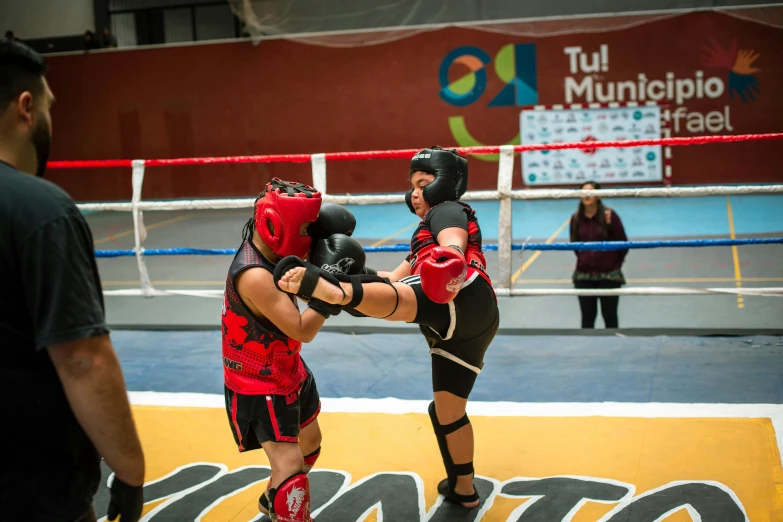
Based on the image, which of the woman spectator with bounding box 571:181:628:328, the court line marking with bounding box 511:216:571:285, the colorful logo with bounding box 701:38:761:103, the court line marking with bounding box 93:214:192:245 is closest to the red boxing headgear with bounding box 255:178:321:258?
the woman spectator with bounding box 571:181:628:328

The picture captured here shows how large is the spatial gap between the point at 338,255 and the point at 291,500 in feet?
2.45

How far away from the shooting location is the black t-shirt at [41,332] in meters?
1.32

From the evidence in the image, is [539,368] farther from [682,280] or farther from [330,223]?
[682,280]

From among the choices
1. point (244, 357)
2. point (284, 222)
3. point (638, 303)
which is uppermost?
point (284, 222)

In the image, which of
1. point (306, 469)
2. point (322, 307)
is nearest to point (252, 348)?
point (322, 307)

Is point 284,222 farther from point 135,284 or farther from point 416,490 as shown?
point 135,284

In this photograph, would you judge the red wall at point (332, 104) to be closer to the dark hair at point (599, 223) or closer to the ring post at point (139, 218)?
the dark hair at point (599, 223)

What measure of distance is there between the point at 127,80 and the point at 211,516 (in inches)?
572

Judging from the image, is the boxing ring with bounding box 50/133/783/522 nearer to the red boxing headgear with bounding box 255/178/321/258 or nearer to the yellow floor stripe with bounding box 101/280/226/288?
the red boxing headgear with bounding box 255/178/321/258

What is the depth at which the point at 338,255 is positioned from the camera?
89.2 inches

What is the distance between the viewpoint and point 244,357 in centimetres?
243

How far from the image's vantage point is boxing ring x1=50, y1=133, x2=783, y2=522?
286 cm

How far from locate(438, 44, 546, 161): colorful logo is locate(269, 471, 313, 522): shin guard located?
486 inches

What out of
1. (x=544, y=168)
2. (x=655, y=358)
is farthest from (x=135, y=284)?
(x=544, y=168)
